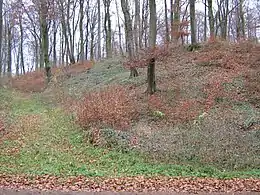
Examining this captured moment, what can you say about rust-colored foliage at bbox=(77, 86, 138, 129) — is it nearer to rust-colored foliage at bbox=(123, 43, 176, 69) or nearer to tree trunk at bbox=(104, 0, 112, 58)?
rust-colored foliage at bbox=(123, 43, 176, 69)

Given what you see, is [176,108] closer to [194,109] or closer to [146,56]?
[194,109]

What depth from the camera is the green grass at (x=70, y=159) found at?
12016 mm

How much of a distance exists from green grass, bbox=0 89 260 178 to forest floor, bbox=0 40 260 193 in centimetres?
3

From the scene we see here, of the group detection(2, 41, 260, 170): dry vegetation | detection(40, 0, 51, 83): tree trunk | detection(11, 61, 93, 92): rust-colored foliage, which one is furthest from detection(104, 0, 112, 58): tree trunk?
detection(2, 41, 260, 170): dry vegetation

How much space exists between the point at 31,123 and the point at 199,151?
9208 mm

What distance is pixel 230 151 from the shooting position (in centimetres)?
1347

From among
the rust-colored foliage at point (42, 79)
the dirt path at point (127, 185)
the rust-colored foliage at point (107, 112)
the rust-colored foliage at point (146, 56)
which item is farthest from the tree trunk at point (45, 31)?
the dirt path at point (127, 185)

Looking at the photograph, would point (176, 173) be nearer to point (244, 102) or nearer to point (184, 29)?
point (244, 102)

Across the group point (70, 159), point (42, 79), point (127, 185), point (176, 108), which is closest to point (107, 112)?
point (176, 108)

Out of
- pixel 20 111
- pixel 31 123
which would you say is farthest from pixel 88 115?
pixel 20 111

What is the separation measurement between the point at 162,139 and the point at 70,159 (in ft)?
12.3

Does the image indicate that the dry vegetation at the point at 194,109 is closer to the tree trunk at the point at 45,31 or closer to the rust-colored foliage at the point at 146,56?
the rust-colored foliage at the point at 146,56

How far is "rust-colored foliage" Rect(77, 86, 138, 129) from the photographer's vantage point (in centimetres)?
1681

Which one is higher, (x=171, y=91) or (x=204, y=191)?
(x=171, y=91)
